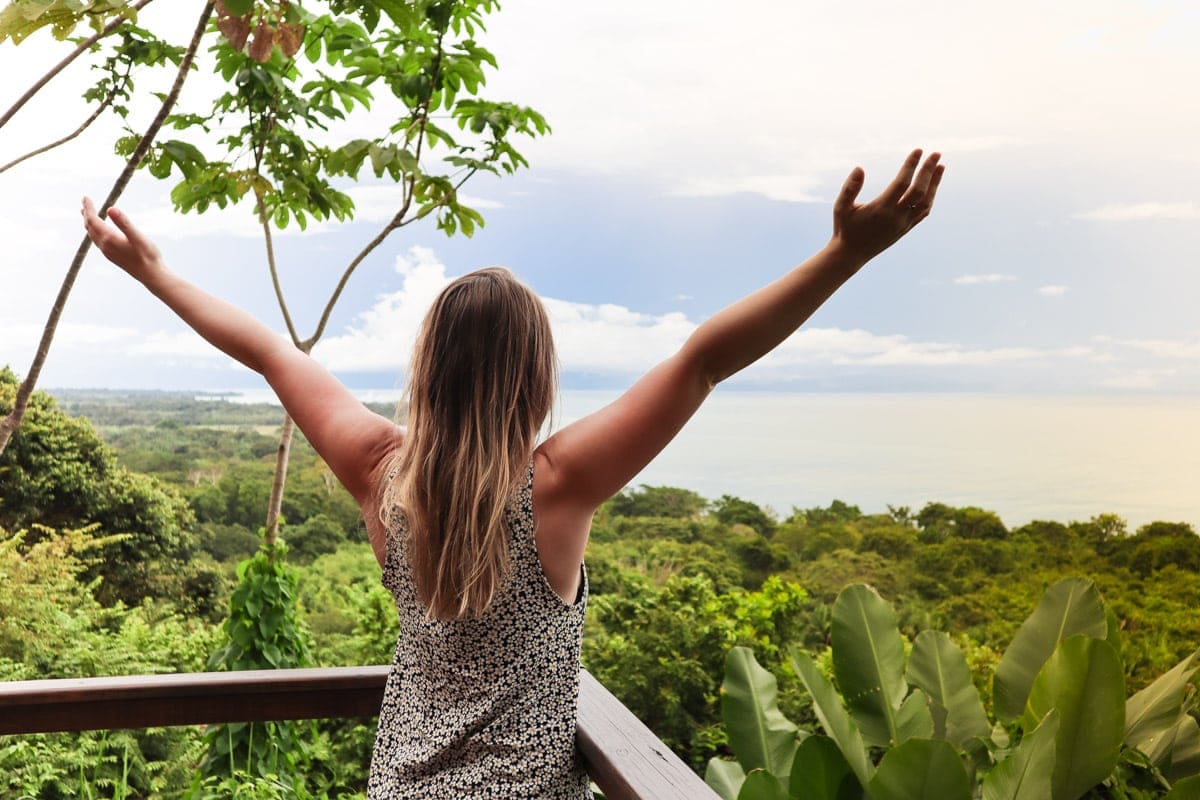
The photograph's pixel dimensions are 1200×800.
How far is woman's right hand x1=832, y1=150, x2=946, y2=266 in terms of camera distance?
0.78 meters

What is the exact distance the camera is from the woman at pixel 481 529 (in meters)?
1.02

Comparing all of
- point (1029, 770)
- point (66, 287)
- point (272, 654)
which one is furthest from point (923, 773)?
point (272, 654)

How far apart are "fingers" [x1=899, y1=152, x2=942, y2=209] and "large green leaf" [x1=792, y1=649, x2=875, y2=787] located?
27.3 inches

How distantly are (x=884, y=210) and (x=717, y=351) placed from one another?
195mm

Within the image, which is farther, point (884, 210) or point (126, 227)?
point (126, 227)

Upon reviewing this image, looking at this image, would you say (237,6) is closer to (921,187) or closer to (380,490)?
(380,490)

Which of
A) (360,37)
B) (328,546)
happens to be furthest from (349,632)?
(360,37)

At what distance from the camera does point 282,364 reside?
1172mm

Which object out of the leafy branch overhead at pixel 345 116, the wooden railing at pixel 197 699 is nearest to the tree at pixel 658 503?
the leafy branch overhead at pixel 345 116

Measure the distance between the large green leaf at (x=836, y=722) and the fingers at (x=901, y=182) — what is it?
0.70 meters

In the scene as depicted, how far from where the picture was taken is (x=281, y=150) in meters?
3.00

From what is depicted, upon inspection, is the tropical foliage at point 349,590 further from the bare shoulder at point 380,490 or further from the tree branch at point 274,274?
the tree branch at point 274,274

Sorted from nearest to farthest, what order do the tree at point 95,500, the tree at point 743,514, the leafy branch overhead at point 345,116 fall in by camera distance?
the leafy branch overhead at point 345,116
the tree at point 95,500
the tree at point 743,514

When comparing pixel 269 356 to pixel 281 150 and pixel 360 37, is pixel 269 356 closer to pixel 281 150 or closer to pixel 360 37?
pixel 360 37
